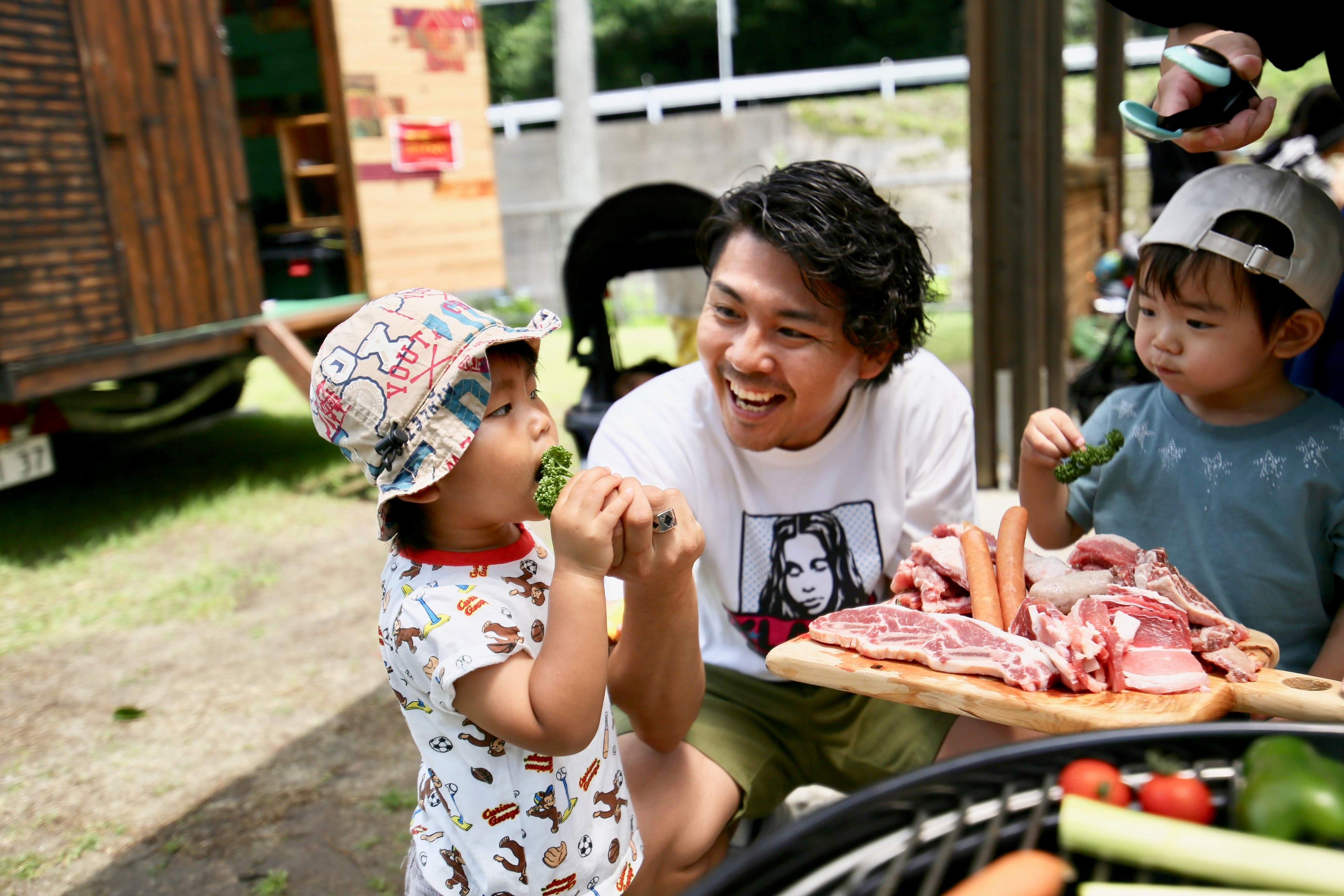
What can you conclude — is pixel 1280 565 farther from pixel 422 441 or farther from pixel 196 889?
pixel 196 889

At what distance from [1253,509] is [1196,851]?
4.42 ft

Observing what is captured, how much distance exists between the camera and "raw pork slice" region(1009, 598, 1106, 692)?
5.72 feet

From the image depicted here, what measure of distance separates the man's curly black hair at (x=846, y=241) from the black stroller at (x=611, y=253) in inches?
87.0

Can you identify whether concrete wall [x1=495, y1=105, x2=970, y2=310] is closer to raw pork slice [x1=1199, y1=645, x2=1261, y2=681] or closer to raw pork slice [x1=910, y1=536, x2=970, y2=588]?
raw pork slice [x1=910, y1=536, x2=970, y2=588]

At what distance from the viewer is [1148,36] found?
29.4 metres

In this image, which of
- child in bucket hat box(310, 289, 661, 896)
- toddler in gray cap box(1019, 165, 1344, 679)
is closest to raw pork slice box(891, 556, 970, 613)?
toddler in gray cap box(1019, 165, 1344, 679)

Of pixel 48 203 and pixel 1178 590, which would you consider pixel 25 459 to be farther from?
pixel 1178 590

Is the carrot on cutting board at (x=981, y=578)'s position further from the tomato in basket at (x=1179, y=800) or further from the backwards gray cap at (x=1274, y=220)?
the tomato in basket at (x=1179, y=800)

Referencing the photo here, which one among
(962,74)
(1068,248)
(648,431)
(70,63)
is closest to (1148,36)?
(962,74)

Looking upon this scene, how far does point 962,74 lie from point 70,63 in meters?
21.2

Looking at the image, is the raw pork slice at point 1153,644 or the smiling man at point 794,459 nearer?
the raw pork slice at point 1153,644

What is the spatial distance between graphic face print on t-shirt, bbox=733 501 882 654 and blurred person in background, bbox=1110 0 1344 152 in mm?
1116

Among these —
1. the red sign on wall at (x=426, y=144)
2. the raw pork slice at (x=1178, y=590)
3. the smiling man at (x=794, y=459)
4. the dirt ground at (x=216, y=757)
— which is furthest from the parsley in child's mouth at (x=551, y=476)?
the red sign on wall at (x=426, y=144)

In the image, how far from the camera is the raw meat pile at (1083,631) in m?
1.75
